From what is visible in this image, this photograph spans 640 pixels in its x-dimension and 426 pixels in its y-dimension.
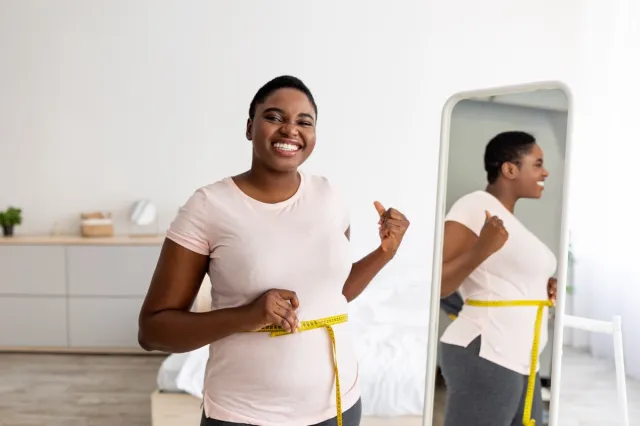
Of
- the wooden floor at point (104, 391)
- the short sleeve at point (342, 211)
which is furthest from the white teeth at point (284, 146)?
the wooden floor at point (104, 391)

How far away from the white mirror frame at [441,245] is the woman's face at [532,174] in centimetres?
5

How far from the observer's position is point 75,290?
4457 mm

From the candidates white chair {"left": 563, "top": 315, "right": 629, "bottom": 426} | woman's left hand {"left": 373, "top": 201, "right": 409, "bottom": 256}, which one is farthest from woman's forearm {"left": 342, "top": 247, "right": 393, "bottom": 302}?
white chair {"left": 563, "top": 315, "right": 629, "bottom": 426}

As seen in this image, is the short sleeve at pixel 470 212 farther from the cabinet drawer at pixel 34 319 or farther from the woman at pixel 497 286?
the cabinet drawer at pixel 34 319

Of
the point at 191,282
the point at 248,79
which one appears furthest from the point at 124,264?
the point at 191,282

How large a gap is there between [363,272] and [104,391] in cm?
271

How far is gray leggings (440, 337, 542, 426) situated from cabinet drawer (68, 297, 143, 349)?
10.6ft

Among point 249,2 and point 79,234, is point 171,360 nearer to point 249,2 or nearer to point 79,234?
point 79,234

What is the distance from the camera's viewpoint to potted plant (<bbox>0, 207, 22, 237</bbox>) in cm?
467

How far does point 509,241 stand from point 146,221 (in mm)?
3633

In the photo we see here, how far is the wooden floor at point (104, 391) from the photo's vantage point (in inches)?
130

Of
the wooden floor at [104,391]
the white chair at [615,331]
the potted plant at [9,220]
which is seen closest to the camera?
the white chair at [615,331]

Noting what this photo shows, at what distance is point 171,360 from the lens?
296 cm

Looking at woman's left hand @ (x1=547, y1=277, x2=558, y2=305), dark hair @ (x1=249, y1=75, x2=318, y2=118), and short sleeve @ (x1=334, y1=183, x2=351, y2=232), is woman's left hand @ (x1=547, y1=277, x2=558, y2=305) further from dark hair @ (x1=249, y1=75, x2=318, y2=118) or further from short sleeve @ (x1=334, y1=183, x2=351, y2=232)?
dark hair @ (x1=249, y1=75, x2=318, y2=118)
